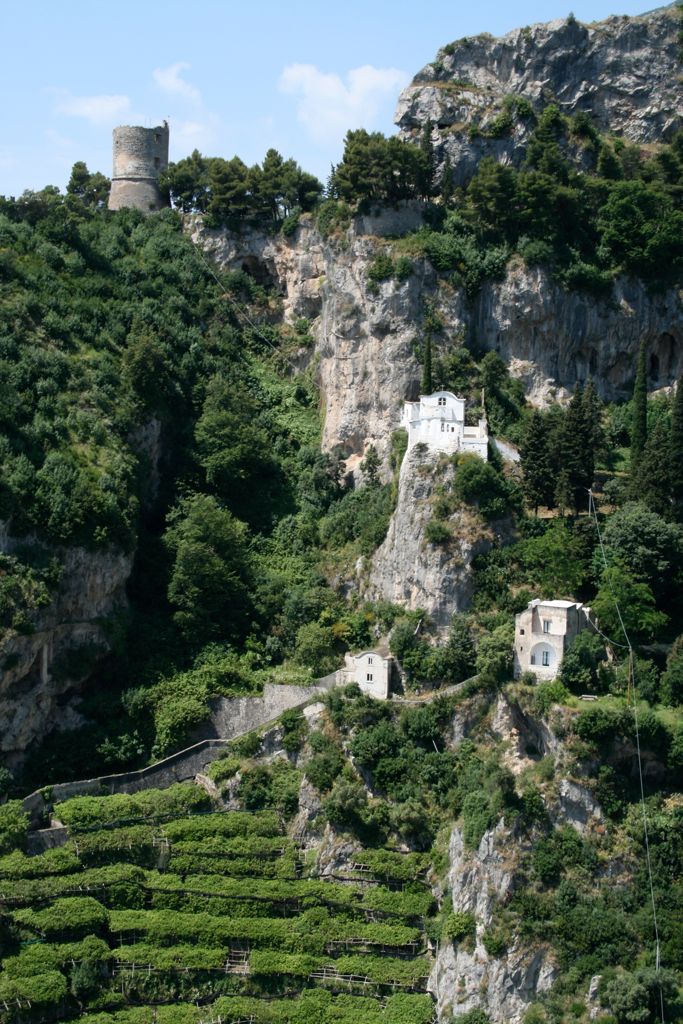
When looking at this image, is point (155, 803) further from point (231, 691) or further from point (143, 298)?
point (143, 298)

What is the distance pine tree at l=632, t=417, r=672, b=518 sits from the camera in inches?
2425

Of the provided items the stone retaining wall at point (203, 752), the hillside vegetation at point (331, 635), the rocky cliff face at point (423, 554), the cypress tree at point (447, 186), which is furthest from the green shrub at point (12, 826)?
the cypress tree at point (447, 186)

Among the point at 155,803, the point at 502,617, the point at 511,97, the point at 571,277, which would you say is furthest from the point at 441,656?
the point at 511,97

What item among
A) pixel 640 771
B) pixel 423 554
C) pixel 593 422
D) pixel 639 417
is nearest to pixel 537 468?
pixel 593 422

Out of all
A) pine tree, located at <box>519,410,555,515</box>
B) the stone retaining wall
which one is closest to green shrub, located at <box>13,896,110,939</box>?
the stone retaining wall

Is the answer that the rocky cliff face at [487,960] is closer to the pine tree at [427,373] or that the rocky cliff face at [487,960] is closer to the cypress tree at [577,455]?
the cypress tree at [577,455]

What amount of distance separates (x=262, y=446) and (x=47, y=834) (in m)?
20.9

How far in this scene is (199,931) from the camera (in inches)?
2178

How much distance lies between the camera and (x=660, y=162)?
77.0 m

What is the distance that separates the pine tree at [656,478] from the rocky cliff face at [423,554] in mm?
5688

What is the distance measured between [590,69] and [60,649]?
39.3 metres

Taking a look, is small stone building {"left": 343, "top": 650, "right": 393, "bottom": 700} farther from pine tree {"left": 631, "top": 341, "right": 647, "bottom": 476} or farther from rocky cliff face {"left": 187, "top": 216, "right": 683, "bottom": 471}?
rocky cliff face {"left": 187, "top": 216, "right": 683, "bottom": 471}

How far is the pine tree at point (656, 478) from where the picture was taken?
202 ft

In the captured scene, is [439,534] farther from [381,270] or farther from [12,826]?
[12,826]
